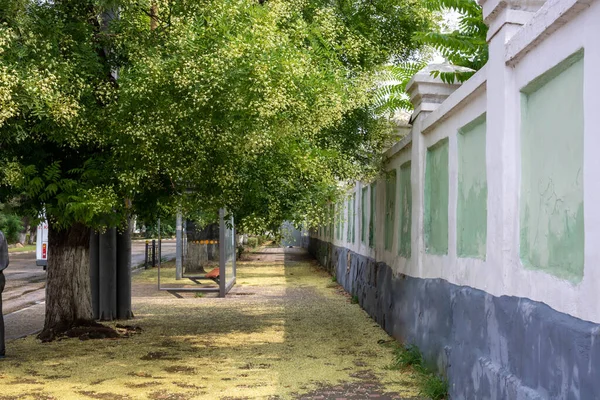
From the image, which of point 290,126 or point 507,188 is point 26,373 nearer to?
point 290,126

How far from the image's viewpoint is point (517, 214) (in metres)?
6.59

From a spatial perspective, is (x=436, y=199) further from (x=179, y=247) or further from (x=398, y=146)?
(x=179, y=247)

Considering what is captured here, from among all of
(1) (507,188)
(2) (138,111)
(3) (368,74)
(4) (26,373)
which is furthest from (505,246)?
(3) (368,74)

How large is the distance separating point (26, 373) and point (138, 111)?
3107 millimetres

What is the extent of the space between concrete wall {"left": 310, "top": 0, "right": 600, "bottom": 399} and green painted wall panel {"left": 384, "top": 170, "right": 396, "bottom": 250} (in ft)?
10.4

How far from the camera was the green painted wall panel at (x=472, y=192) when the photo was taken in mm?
7903

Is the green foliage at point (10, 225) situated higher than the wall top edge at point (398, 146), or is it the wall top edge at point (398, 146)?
the wall top edge at point (398, 146)

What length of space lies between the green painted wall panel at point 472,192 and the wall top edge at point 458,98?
9.7 inches

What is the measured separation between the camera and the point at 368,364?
1052 cm

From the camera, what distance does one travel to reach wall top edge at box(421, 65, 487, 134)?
25.2ft

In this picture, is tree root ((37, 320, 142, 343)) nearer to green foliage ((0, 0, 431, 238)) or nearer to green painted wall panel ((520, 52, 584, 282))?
green foliage ((0, 0, 431, 238))

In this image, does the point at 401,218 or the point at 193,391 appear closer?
the point at 193,391

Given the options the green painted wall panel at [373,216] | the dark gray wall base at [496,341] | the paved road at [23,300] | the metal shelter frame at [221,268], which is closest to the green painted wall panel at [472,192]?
the dark gray wall base at [496,341]

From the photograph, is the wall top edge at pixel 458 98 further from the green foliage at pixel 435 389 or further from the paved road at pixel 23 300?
the paved road at pixel 23 300
